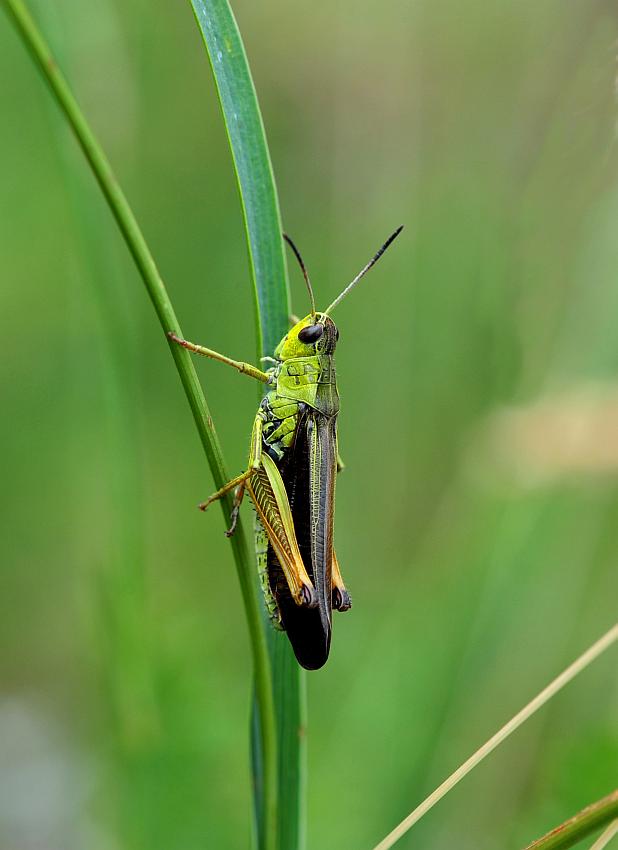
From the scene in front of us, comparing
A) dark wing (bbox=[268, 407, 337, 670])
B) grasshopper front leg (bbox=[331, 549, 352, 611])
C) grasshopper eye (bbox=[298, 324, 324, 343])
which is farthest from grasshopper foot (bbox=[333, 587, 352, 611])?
grasshopper eye (bbox=[298, 324, 324, 343])

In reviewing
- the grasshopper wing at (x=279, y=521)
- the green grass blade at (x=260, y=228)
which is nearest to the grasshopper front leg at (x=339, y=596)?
the grasshopper wing at (x=279, y=521)

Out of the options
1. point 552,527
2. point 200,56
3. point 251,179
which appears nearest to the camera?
point 251,179

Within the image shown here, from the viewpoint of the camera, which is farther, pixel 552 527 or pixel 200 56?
pixel 200 56

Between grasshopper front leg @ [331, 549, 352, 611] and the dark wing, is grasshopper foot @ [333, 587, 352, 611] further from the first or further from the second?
the dark wing

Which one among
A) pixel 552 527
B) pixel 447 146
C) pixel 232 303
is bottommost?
pixel 552 527

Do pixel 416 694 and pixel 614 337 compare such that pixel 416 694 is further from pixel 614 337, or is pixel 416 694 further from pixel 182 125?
pixel 182 125

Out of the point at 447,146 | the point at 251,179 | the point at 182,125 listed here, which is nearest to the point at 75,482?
the point at 182,125
